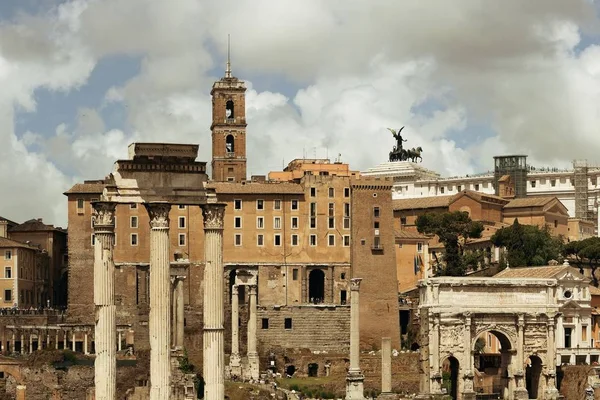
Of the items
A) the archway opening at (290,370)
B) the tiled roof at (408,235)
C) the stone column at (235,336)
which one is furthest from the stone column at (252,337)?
the tiled roof at (408,235)

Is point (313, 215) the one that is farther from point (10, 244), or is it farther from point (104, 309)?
point (104, 309)

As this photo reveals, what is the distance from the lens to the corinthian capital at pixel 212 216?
38031 mm

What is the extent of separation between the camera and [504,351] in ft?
260

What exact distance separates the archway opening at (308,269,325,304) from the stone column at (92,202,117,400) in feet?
195

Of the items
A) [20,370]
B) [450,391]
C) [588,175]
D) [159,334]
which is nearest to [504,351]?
[450,391]

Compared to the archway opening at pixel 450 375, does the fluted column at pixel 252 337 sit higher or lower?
higher

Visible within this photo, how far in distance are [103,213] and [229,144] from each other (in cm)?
6800

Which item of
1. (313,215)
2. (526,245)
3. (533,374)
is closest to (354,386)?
(533,374)

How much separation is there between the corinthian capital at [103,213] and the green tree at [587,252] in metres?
67.6

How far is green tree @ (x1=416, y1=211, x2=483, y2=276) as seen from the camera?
327 ft

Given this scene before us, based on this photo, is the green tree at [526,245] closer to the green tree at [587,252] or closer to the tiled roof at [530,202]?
the green tree at [587,252]

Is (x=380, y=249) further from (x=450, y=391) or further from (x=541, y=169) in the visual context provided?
(x=541, y=169)

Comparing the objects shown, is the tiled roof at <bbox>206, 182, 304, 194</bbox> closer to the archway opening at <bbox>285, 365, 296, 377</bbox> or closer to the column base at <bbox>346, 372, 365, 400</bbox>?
the archway opening at <bbox>285, 365, 296, 377</bbox>

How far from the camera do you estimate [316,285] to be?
320ft
